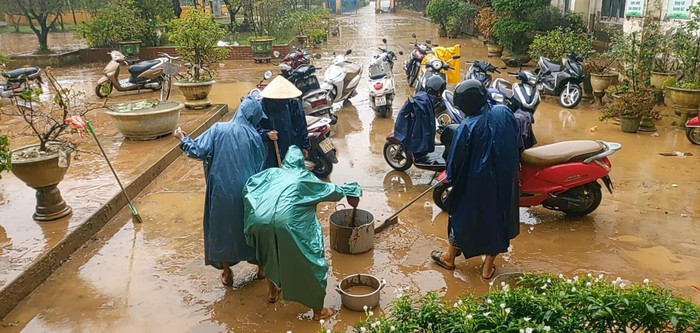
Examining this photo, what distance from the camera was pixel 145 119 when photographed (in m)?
7.37

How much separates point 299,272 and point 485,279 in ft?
5.24

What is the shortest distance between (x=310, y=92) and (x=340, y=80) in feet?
4.94

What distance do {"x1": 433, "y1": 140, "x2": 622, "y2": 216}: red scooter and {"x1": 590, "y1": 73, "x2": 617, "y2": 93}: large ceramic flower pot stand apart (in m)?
5.06

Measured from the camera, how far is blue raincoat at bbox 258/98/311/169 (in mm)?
4793

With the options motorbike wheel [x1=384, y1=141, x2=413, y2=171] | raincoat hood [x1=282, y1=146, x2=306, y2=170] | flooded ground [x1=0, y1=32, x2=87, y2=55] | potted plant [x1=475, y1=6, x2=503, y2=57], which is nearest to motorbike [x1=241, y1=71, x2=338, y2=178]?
motorbike wheel [x1=384, y1=141, x2=413, y2=171]

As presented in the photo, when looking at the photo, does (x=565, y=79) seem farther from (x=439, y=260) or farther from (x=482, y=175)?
(x=482, y=175)

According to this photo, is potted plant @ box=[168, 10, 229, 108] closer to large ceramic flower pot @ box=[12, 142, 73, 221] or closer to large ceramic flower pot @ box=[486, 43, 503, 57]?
large ceramic flower pot @ box=[12, 142, 73, 221]

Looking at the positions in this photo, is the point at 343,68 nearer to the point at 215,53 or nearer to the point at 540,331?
the point at 215,53

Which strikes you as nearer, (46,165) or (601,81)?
(46,165)

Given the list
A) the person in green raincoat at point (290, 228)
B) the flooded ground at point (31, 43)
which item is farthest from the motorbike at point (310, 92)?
the flooded ground at point (31, 43)

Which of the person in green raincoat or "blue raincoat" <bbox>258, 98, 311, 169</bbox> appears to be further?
"blue raincoat" <bbox>258, 98, 311, 169</bbox>

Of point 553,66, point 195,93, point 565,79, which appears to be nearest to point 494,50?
point 553,66

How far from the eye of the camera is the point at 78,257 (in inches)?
183

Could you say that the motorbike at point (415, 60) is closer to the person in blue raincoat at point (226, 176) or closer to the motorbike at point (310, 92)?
the motorbike at point (310, 92)
